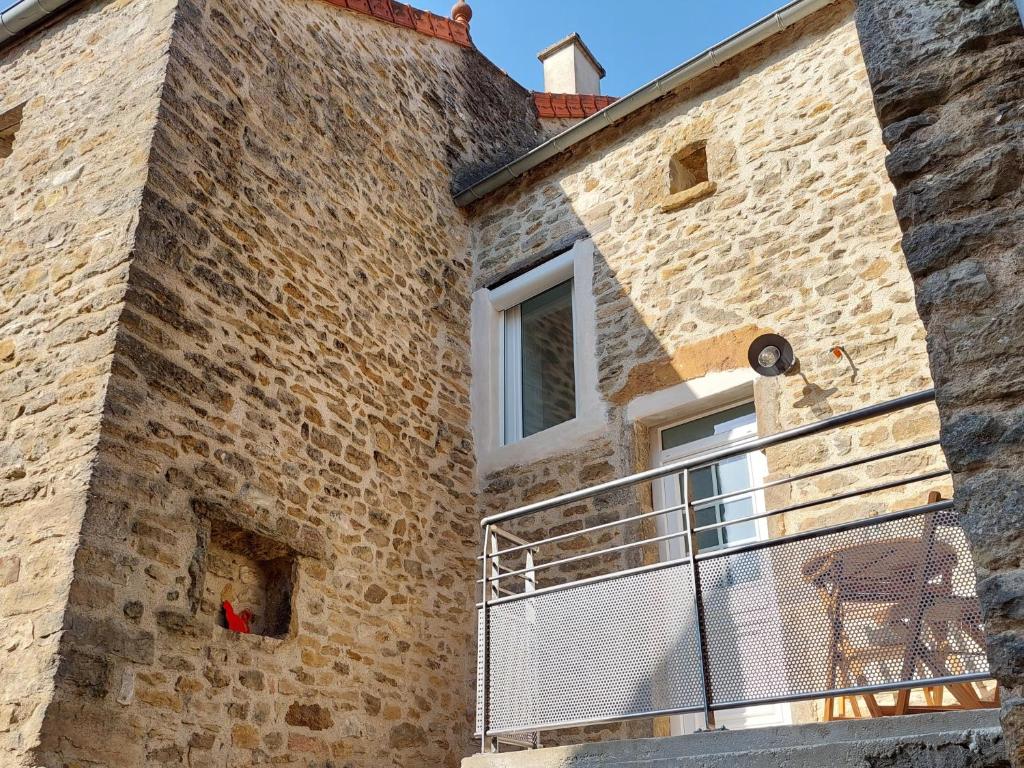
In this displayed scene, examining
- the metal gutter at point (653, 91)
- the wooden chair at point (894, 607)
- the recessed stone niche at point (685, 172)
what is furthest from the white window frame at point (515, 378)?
the wooden chair at point (894, 607)

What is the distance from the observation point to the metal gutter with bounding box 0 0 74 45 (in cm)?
625

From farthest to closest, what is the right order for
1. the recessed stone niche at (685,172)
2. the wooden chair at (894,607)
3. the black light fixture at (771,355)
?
the recessed stone niche at (685,172)
the black light fixture at (771,355)
the wooden chair at (894,607)

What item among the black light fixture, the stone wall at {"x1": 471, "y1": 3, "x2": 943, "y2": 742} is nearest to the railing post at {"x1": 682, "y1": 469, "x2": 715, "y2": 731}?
the stone wall at {"x1": 471, "y1": 3, "x2": 943, "y2": 742}

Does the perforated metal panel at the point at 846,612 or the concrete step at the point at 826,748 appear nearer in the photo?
the concrete step at the point at 826,748

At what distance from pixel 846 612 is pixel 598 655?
97 centimetres

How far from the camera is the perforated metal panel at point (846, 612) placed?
273 centimetres

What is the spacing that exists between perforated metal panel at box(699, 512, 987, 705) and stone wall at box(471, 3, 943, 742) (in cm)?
205

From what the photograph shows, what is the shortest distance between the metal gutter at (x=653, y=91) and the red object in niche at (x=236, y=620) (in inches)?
156

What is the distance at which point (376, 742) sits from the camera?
5262 millimetres

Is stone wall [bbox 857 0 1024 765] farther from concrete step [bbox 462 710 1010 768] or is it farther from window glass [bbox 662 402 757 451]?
window glass [bbox 662 402 757 451]

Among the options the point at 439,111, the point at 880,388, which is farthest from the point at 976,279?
the point at 439,111

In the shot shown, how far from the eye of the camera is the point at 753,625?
3.10m

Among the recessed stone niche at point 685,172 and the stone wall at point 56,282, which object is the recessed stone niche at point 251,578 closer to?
the stone wall at point 56,282

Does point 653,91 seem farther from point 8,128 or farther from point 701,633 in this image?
point 701,633
